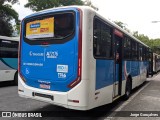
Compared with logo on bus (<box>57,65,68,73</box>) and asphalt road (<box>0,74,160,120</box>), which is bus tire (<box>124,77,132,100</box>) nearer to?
asphalt road (<box>0,74,160,120</box>)

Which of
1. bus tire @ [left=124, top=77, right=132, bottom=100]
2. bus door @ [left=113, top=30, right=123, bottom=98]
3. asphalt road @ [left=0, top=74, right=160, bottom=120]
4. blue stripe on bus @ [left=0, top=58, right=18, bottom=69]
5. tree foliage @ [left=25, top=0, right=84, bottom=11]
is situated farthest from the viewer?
tree foliage @ [left=25, top=0, right=84, bottom=11]

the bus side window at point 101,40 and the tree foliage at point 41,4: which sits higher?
the tree foliage at point 41,4

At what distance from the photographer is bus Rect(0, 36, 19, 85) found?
1250 centimetres

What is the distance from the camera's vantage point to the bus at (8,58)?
1250 centimetres

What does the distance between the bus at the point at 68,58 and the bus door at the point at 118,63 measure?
1.63ft

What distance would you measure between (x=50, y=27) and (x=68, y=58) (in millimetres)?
1101

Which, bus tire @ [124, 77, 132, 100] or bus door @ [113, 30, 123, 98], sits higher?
bus door @ [113, 30, 123, 98]

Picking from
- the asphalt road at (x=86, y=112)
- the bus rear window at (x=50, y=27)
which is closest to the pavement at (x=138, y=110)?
the asphalt road at (x=86, y=112)

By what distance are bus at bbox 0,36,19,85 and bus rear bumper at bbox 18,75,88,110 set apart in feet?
19.6

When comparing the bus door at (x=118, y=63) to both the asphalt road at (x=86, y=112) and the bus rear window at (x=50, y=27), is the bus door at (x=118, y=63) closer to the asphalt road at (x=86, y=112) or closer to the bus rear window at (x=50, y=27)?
the asphalt road at (x=86, y=112)

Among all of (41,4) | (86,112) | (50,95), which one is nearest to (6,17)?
(41,4)

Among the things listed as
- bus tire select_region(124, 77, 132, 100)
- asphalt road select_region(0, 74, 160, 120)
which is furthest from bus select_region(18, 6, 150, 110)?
A: bus tire select_region(124, 77, 132, 100)

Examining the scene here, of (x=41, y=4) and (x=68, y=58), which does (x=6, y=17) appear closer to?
(x=41, y=4)

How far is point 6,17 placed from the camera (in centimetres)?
2975
